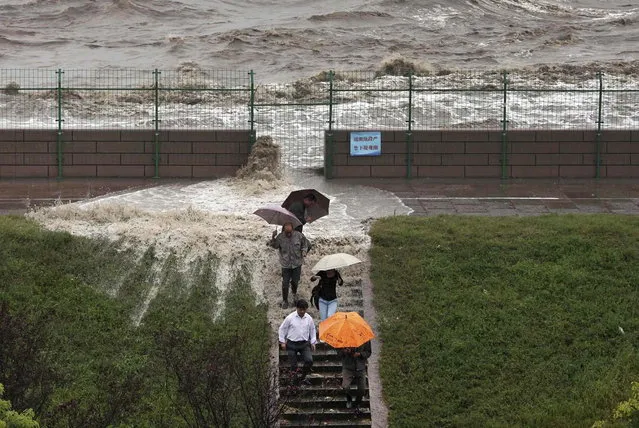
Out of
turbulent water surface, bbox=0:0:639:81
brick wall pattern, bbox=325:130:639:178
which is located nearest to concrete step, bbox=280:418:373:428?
brick wall pattern, bbox=325:130:639:178

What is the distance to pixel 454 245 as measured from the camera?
18266 millimetres

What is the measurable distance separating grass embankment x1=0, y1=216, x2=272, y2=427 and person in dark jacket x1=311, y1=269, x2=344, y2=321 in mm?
887

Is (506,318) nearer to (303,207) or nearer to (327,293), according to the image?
(327,293)

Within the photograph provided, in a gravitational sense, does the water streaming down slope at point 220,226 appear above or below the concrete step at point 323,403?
above

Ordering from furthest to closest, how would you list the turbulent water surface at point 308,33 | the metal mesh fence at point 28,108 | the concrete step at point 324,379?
the turbulent water surface at point 308,33, the metal mesh fence at point 28,108, the concrete step at point 324,379

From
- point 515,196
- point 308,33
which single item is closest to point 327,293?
point 515,196

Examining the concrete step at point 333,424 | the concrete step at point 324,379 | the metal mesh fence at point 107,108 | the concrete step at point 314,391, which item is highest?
the metal mesh fence at point 107,108

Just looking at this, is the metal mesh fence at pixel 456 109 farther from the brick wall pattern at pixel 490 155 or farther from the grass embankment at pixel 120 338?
the grass embankment at pixel 120 338

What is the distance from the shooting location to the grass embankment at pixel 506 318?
15258 millimetres

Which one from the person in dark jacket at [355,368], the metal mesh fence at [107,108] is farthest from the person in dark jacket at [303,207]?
the metal mesh fence at [107,108]

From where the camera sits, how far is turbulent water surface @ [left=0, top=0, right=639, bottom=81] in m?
39.1

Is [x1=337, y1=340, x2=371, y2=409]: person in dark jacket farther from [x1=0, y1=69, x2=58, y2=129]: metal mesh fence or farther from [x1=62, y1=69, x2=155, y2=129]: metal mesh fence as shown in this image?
[x1=0, y1=69, x2=58, y2=129]: metal mesh fence

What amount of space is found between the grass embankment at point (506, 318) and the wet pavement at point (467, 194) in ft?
4.27

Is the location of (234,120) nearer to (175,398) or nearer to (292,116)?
(292,116)
